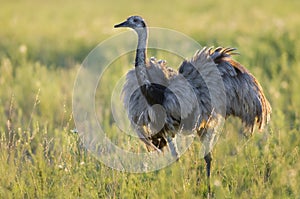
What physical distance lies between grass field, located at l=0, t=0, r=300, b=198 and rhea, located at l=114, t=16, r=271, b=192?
11.0 inches

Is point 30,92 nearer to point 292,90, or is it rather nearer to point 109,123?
point 109,123

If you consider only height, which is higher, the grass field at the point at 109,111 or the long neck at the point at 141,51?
the long neck at the point at 141,51

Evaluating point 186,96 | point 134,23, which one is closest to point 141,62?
point 134,23

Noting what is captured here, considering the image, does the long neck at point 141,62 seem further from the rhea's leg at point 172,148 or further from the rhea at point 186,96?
the rhea's leg at point 172,148

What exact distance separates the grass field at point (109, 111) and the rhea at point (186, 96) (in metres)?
0.28

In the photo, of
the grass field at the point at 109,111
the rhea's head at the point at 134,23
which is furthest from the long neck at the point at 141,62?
the grass field at the point at 109,111

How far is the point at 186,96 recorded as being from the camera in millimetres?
5570

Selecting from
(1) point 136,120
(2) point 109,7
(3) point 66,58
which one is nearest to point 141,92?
(1) point 136,120

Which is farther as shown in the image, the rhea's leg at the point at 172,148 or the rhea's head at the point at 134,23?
the rhea's leg at the point at 172,148

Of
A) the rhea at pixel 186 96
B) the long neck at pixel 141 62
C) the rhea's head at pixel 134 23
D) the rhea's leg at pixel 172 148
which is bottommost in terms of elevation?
the rhea's leg at pixel 172 148

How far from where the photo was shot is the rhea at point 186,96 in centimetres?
553

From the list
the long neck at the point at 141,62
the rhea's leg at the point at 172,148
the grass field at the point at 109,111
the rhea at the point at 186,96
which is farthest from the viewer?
the rhea's leg at the point at 172,148

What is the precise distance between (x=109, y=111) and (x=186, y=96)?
2.54 meters

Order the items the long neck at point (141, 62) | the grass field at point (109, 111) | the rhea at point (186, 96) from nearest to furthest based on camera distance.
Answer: the grass field at point (109, 111)
the long neck at point (141, 62)
the rhea at point (186, 96)
